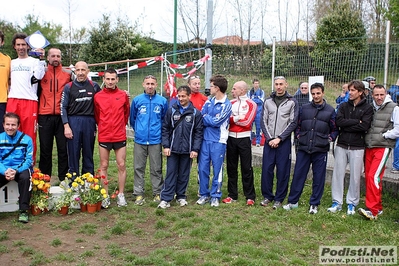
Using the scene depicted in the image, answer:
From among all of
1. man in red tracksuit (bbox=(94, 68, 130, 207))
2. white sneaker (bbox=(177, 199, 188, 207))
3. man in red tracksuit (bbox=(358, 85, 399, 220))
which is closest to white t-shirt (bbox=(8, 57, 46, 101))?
man in red tracksuit (bbox=(94, 68, 130, 207))

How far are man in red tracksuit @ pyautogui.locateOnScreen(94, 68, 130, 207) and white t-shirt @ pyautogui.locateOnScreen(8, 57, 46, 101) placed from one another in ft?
2.98

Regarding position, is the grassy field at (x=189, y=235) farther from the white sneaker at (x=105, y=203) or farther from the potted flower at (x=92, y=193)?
the potted flower at (x=92, y=193)

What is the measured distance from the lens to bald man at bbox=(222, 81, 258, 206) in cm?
632

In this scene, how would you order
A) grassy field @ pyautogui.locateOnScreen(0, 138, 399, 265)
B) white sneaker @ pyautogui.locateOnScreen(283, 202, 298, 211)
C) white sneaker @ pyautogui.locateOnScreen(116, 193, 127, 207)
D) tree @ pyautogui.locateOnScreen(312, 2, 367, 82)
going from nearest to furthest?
grassy field @ pyautogui.locateOnScreen(0, 138, 399, 265), white sneaker @ pyautogui.locateOnScreen(283, 202, 298, 211), white sneaker @ pyautogui.locateOnScreen(116, 193, 127, 207), tree @ pyautogui.locateOnScreen(312, 2, 367, 82)

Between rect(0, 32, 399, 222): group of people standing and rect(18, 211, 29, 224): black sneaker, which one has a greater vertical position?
rect(0, 32, 399, 222): group of people standing

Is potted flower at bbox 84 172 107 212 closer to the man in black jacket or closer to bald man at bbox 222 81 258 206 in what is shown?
bald man at bbox 222 81 258 206

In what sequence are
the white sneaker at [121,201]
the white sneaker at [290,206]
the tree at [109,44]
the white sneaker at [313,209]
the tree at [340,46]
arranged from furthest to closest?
the tree at [109,44] < the tree at [340,46] < the white sneaker at [121,201] < the white sneaker at [290,206] < the white sneaker at [313,209]

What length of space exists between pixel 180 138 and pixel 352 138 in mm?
2387

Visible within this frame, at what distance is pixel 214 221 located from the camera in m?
5.57

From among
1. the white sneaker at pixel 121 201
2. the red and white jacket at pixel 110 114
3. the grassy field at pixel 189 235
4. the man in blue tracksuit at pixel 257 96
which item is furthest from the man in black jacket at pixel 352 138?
the man in blue tracksuit at pixel 257 96

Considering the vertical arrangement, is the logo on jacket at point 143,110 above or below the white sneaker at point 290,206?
above

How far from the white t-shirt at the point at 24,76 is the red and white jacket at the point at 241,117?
2.88 meters

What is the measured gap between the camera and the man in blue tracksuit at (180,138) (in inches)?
244

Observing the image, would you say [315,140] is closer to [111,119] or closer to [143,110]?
[143,110]
